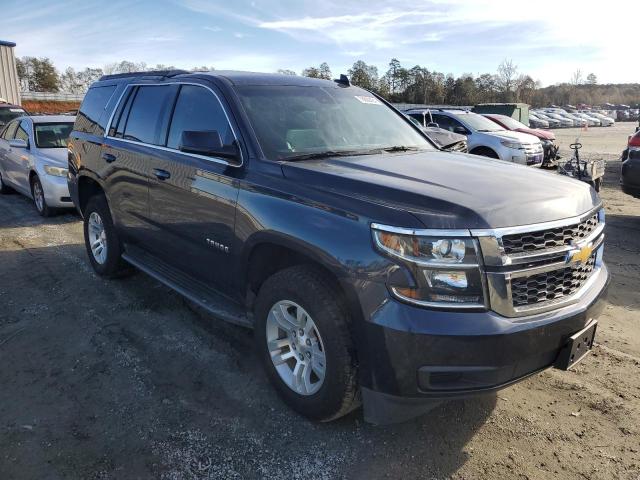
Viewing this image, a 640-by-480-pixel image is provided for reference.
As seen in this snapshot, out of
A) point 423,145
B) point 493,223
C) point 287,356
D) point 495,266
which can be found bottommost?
point 287,356

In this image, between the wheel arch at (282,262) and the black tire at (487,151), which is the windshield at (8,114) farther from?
the wheel arch at (282,262)

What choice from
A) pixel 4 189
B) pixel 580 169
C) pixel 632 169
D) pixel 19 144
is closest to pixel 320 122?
pixel 632 169

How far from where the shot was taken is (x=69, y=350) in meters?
3.87

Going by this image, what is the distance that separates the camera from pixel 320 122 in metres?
3.72

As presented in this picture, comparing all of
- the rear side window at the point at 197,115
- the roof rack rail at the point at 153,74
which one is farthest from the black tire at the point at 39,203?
the rear side window at the point at 197,115

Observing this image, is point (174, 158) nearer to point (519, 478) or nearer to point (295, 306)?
point (295, 306)

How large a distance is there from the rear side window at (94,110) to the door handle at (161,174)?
1.49m

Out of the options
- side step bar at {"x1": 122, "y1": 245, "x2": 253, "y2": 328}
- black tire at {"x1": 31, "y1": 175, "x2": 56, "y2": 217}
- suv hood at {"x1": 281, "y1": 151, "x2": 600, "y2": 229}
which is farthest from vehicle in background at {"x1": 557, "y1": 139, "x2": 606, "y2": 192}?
black tire at {"x1": 31, "y1": 175, "x2": 56, "y2": 217}

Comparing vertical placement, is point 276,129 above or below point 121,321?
above

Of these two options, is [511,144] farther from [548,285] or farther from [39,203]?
[548,285]

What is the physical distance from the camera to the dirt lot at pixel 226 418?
8.73ft

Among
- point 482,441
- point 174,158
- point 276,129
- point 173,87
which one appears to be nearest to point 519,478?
point 482,441

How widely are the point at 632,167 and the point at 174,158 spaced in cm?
660

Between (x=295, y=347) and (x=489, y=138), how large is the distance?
1100cm
